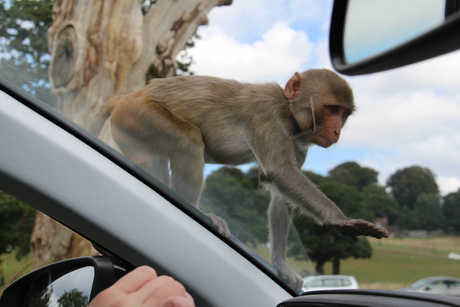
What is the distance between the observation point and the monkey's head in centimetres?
201

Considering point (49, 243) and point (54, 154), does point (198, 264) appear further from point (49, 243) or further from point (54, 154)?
point (49, 243)

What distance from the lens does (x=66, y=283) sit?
4.96 ft

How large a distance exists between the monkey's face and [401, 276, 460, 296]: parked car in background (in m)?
0.83

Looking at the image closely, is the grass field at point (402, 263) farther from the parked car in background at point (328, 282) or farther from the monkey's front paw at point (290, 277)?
the monkey's front paw at point (290, 277)

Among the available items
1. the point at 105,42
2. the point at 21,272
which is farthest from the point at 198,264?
the point at 21,272

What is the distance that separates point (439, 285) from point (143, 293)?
3.33 feet

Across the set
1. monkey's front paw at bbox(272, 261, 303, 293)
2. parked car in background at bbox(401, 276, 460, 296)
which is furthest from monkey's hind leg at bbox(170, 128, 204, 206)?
parked car in background at bbox(401, 276, 460, 296)

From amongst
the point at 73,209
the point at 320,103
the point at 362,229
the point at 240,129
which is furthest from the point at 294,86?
the point at 73,209

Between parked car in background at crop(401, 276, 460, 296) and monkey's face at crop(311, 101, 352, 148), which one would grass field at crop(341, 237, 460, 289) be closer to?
parked car in background at crop(401, 276, 460, 296)

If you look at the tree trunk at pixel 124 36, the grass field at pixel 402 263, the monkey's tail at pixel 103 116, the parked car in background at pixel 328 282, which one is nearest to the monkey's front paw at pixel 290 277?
the parked car in background at pixel 328 282

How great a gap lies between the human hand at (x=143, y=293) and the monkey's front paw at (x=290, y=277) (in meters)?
0.67

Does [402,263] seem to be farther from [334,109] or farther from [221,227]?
[334,109]

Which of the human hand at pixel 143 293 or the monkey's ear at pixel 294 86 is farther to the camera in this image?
the monkey's ear at pixel 294 86

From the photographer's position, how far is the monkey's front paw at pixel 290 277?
1566mm
